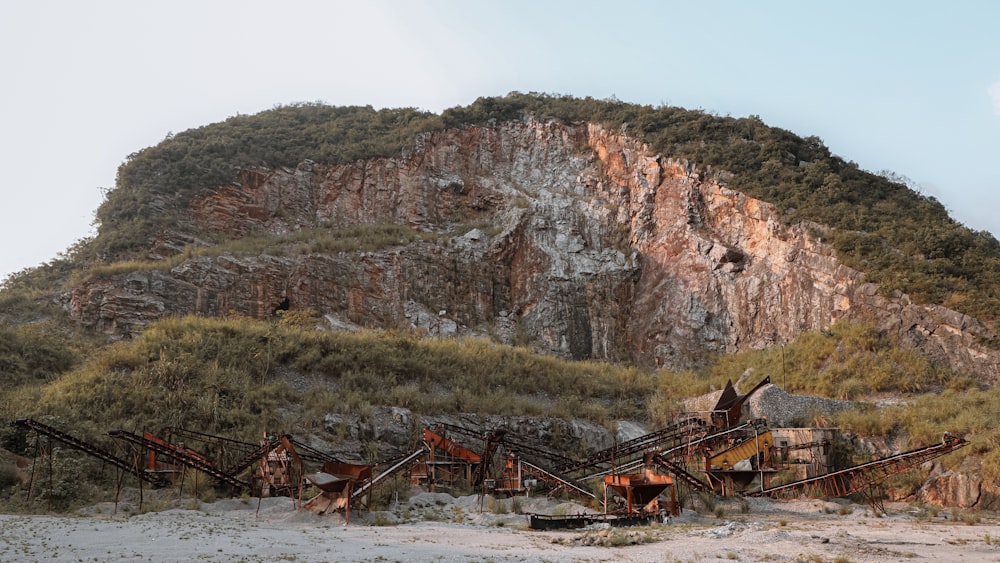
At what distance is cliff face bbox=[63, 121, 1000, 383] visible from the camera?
31.4m

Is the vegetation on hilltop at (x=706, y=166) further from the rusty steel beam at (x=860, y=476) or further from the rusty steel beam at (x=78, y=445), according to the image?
the rusty steel beam at (x=78, y=445)

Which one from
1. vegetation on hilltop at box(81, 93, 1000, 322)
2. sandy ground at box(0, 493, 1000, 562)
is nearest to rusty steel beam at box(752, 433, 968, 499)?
sandy ground at box(0, 493, 1000, 562)

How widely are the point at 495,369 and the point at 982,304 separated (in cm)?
1946

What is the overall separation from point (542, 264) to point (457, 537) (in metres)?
26.7

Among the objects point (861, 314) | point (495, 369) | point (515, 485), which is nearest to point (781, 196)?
point (861, 314)

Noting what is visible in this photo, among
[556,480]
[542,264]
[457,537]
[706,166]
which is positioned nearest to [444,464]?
[556,480]

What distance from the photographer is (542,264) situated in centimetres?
3947

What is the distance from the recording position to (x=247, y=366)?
79.9ft

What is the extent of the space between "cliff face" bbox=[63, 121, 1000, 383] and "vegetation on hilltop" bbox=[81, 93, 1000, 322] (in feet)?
3.23

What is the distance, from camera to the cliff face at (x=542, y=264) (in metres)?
31.4

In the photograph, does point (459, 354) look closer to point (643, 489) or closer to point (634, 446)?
point (634, 446)

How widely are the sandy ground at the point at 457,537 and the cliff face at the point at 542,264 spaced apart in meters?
15.1

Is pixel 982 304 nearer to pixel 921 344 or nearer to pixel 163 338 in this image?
pixel 921 344

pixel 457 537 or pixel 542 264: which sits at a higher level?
pixel 542 264
